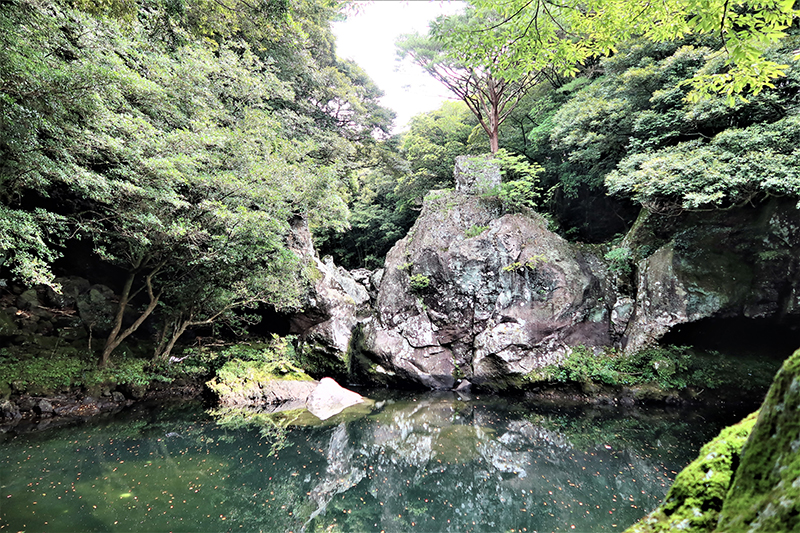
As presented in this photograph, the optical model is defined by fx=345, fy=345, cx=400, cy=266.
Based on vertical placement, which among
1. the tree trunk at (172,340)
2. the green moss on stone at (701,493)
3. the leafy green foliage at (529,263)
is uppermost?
the leafy green foliage at (529,263)

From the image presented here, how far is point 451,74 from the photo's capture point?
14.9 metres

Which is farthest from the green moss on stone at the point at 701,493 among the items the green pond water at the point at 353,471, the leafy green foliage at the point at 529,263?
the leafy green foliage at the point at 529,263

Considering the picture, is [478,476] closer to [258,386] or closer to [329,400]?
[329,400]

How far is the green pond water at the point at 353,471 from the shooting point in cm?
445

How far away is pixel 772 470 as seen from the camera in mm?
1224

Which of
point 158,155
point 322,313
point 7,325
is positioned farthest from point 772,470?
point 7,325

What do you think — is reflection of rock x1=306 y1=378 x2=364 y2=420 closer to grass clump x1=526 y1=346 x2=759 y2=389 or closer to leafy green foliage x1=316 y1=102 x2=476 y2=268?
grass clump x1=526 y1=346 x2=759 y2=389

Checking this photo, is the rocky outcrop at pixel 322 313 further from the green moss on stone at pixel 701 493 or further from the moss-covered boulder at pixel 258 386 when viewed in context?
the green moss on stone at pixel 701 493

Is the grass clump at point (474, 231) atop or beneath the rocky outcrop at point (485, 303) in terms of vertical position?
atop

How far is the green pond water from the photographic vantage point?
4453 millimetres

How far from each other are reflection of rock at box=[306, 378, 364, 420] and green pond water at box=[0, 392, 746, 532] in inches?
30.1

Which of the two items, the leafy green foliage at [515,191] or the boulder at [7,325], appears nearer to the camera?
the boulder at [7,325]

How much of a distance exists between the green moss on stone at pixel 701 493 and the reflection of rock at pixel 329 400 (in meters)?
8.29

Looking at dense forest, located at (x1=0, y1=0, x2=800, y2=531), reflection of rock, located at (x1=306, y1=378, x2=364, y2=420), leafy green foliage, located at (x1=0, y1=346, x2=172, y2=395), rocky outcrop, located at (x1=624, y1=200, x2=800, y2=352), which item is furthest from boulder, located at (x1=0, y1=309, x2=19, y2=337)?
rocky outcrop, located at (x1=624, y1=200, x2=800, y2=352)
